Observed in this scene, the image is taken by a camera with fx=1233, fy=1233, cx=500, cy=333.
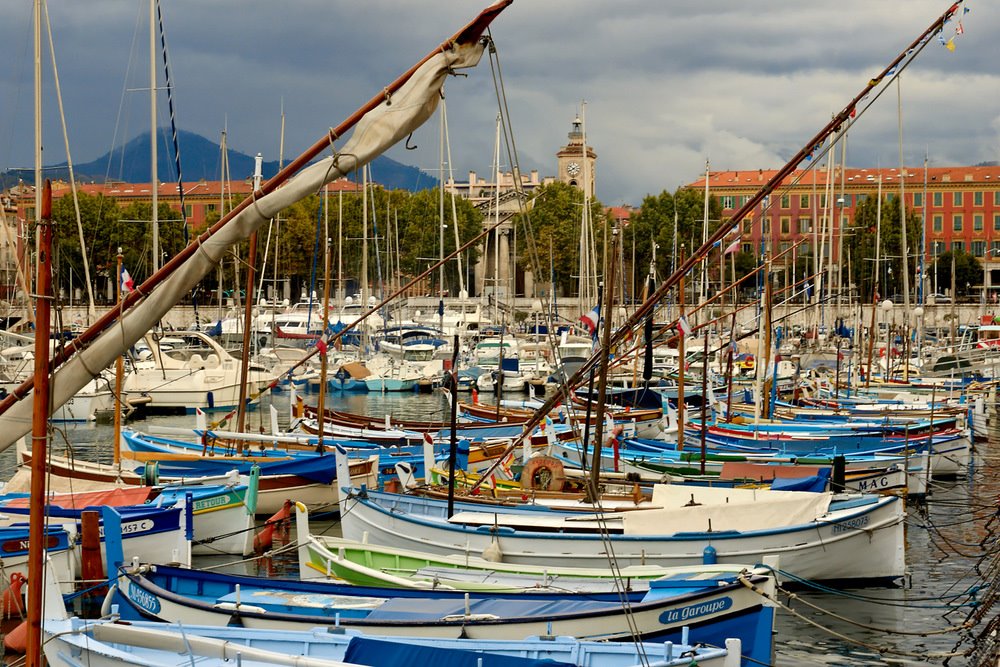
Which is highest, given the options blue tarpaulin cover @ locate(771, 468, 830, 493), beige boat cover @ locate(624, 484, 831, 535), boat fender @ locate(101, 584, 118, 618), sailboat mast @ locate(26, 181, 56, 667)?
sailboat mast @ locate(26, 181, 56, 667)

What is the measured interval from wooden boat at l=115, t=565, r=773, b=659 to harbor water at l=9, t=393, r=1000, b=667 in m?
1.16

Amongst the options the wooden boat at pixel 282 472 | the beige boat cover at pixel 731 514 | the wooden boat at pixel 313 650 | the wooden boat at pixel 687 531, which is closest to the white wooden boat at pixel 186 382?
the wooden boat at pixel 282 472

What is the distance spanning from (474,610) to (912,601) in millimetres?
11369

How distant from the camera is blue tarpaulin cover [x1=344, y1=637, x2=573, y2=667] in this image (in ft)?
48.9

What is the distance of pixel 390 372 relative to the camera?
7456 centimetres

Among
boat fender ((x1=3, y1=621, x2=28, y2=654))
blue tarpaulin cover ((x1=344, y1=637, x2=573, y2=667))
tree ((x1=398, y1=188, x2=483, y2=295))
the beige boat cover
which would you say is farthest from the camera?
tree ((x1=398, y1=188, x2=483, y2=295))

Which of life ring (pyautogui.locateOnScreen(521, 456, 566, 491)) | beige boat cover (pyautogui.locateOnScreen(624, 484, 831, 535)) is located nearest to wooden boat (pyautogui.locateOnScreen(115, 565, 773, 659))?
beige boat cover (pyautogui.locateOnScreen(624, 484, 831, 535))

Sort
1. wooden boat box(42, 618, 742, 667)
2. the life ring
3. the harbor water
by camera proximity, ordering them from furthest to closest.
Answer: the life ring → the harbor water → wooden boat box(42, 618, 742, 667)

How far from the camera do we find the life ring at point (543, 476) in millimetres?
27955

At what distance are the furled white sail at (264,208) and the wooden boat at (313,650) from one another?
13.9ft

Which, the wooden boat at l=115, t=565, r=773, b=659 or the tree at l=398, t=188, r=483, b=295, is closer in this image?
the wooden boat at l=115, t=565, r=773, b=659

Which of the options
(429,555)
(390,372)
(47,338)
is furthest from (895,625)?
(390,372)

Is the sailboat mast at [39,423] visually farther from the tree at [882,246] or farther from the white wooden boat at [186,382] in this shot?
the tree at [882,246]

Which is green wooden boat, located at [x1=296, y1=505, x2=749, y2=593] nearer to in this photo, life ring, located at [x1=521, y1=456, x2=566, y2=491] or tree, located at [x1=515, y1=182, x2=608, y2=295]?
life ring, located at [x1=521, y1=456, x2=566, y2=491]
